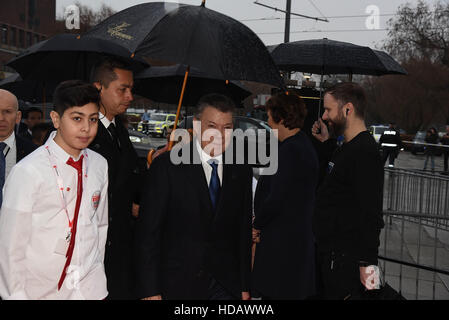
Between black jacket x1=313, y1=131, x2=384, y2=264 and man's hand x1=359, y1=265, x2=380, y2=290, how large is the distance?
0.16 ft

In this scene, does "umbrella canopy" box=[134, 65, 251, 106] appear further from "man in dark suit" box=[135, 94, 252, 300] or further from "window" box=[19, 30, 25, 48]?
"window" box=[19, 30, 25, 48]

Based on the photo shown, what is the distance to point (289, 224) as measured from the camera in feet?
11.3

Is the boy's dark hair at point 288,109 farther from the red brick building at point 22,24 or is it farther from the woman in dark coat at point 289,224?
the red brick building at point 22,24

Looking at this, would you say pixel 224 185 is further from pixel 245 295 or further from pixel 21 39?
pixel 21 39

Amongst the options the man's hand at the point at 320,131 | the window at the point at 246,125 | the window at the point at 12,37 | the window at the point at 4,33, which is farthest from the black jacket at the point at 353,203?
the window at the point at 12,37

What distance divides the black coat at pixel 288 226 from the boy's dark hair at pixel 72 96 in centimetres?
155

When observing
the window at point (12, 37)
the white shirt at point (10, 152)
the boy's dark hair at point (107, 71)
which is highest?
the window at point (12, 37)

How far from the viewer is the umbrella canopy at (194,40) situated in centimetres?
314

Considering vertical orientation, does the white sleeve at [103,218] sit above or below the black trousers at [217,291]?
above

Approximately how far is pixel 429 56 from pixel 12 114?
1704 inches

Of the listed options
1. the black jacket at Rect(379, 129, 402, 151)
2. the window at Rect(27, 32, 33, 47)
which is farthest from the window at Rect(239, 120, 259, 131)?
the window at Rect(27, 32, 33, 47)

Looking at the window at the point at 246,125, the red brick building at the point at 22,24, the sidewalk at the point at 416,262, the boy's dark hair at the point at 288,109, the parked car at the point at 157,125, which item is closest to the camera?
the boy's dark hair at the point at 288,109

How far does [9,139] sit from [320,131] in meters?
3.30
